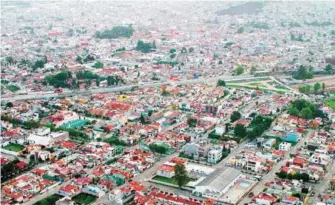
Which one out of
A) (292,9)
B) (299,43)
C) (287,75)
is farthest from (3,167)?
(292,9)

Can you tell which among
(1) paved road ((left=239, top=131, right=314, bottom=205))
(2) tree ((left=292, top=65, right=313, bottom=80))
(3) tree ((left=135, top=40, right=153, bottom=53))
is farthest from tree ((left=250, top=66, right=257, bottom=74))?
(1) paved road ((left=239, top=131, right=314, bottom=205))

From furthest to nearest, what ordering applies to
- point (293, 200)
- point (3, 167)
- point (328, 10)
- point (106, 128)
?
1. point (328, 10)
2. point (106, 128)
3. point (3, 167)
4. point (293, 200)

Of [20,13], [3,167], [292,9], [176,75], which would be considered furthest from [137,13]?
[3,167]

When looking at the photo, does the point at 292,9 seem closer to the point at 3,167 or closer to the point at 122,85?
the point at 122,85

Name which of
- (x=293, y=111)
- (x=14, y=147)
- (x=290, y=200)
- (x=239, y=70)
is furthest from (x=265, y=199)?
(x=239, y=70)

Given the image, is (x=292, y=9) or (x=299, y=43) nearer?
(x=299, y=43)

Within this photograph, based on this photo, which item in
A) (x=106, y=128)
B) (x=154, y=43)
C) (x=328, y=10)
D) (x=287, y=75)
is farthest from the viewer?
(x=328, y=10)

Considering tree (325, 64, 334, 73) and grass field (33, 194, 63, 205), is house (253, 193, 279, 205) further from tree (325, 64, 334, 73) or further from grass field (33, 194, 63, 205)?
tree (325, 64, 334, 73)

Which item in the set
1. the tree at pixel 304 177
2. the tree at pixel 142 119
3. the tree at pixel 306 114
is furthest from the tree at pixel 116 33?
the tree at pixel 304 177
